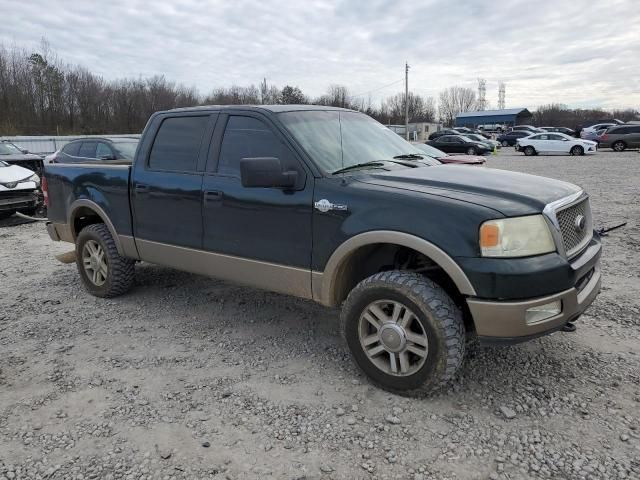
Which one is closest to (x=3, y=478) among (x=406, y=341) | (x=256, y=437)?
(x=256, y=437)

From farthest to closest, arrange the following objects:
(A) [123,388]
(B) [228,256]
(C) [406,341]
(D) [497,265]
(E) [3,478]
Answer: (B) [228,256] < (A) [123,388] < (C) [406,341] < (D) [497,265] < (E) [3,478]

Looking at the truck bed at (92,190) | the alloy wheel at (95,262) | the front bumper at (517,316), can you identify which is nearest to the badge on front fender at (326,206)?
the front bumper at (517,316)

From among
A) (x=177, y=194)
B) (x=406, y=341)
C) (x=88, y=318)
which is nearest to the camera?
(x=406, y=341)

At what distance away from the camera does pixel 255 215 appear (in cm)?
394

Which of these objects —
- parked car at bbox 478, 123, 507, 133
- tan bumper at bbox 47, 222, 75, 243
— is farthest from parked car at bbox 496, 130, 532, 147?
tan bumper at bbox 47, 222, 75, 243

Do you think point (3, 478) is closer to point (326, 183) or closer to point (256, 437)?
point (256, 437)

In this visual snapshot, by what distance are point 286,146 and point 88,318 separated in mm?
2725

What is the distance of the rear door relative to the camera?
4.40m

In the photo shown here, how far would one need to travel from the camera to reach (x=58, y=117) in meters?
50.1

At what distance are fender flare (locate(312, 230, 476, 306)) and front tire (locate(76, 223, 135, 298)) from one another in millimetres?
2589

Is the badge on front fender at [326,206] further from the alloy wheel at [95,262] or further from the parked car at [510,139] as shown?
the parked car at [510,139]

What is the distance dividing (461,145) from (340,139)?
96.9 feet

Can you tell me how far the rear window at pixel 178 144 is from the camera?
4.48m

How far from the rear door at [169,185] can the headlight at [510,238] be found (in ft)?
7.93
